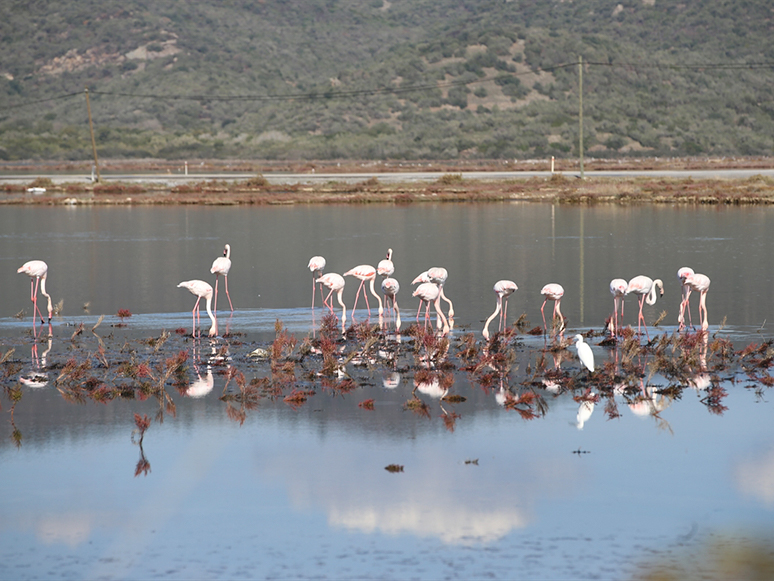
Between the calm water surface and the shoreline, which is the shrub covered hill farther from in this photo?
the calm water surface

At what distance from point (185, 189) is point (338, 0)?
132294mm

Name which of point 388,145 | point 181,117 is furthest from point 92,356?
point 181,117

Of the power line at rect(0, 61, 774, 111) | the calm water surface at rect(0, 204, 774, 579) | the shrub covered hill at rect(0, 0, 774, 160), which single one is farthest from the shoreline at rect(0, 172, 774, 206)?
the power line at rect(0, 61, 774, 111)

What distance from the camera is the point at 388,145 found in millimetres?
91062

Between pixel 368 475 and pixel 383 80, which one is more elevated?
pixel 383 80

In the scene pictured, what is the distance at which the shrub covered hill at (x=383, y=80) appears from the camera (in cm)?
9169

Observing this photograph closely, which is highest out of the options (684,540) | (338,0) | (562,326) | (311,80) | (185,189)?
(338,0)

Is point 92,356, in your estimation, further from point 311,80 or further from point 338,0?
point 338,0

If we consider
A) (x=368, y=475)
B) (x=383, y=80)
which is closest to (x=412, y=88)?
(x=383, y=80)

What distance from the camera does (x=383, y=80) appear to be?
348 feet

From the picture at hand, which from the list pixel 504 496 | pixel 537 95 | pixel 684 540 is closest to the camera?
pixel 684 540

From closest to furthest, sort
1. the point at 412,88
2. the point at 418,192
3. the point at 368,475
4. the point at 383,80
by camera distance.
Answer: the point at 368,475 < the point at 418,192 < the point at 412,88 < the point at 383,80

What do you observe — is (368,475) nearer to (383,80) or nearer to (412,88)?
(412,88)

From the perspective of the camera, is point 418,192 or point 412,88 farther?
point 412,88
